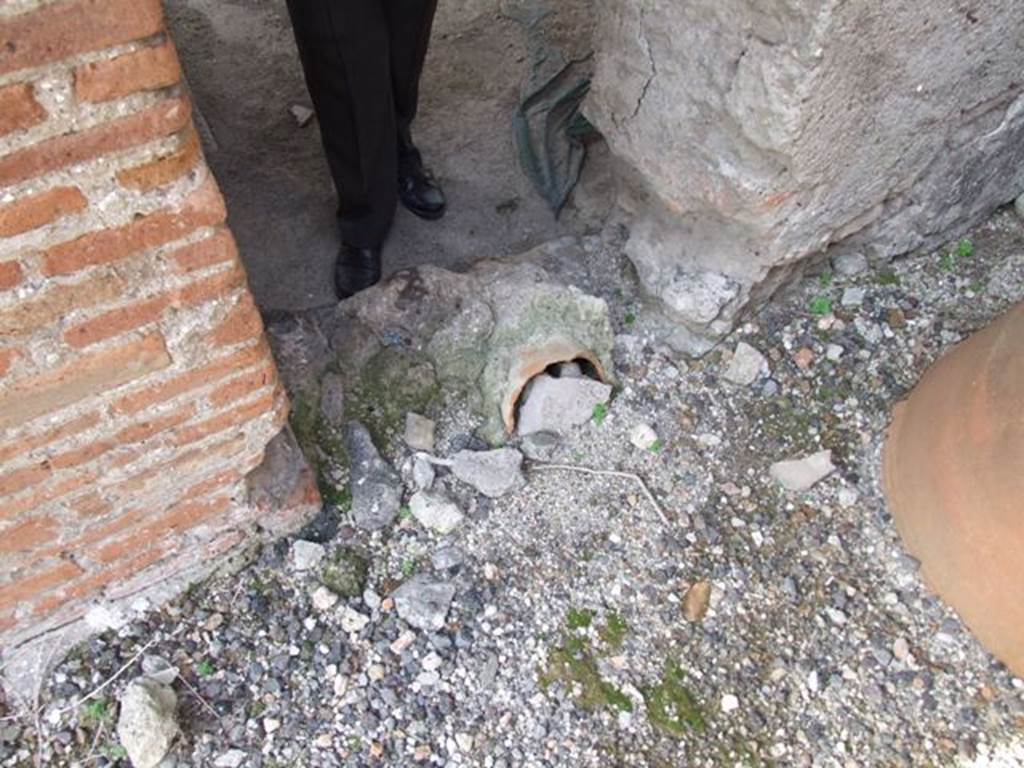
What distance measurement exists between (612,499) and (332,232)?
3.69 ft

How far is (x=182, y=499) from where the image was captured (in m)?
1.81

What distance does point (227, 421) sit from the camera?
172cm

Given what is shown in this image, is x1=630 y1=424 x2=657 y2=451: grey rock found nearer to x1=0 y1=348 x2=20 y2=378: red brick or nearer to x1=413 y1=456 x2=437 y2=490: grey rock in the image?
x1=413 y1=456 x2=437 y2=490: grey rock

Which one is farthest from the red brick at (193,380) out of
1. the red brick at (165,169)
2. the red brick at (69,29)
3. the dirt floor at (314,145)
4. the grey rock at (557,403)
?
the dirt floor at (314,145)

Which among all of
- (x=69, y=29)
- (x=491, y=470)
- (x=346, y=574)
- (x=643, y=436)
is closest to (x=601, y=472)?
(x=643, y=436)

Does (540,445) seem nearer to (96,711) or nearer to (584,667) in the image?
(584,667)

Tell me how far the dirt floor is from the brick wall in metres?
0.85

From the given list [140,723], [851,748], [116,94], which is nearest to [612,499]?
[851,748]

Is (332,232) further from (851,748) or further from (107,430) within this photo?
(851,748)

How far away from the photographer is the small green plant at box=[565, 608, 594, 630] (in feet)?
6.24

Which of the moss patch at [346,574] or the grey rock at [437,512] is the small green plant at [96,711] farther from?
the grey rock at [437,512]

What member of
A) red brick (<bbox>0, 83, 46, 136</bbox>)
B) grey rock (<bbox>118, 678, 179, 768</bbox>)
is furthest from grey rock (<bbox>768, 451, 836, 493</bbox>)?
red brick (<bbox>0, 83, 46, 136</bbox>)

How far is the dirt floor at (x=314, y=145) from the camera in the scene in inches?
104

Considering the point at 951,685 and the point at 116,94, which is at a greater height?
the point at 116,94
